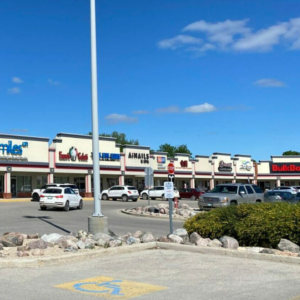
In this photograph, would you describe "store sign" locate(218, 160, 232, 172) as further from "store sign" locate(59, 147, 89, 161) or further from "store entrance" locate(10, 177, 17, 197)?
"store entrance" locate(10, 177, 17, 197)

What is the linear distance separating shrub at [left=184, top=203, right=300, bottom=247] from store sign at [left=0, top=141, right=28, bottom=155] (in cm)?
3679

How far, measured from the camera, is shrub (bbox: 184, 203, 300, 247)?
10914mm

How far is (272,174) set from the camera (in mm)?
83875

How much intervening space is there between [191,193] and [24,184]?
19112mm

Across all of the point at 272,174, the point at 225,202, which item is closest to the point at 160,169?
the point at 272,174

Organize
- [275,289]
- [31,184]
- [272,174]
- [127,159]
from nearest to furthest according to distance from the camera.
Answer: [275,289], [31,184], [127,159], [272,174]

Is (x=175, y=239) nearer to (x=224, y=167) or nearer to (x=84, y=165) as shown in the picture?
(x=84, y=165)

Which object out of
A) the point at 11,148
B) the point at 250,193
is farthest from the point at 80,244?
the point at 11,148

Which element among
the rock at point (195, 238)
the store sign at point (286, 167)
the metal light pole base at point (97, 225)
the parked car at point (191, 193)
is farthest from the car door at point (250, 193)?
the store sign at point (286, 167)

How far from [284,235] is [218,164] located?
212 ft

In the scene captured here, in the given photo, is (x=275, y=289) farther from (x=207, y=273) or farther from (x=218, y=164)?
(x=218, y=164)

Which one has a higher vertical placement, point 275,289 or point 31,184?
point 31,184

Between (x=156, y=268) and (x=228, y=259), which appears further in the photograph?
(x=228, y=259)

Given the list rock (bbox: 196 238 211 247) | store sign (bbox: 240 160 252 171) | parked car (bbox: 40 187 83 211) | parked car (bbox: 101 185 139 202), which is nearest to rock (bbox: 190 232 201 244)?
rock (bbox: 196 238 211 247)
